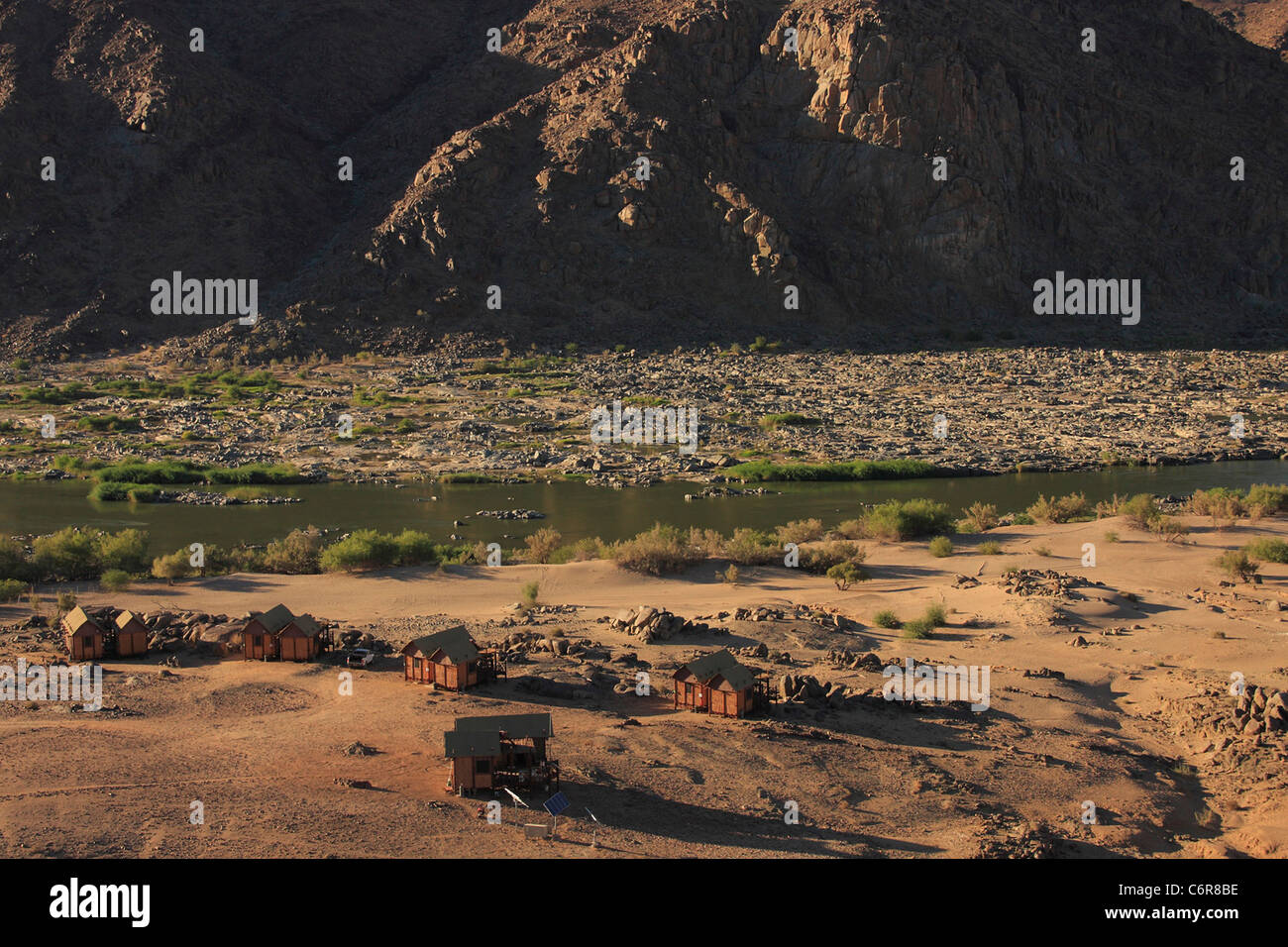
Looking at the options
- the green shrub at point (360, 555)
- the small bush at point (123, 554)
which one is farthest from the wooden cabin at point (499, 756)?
the small bush at point (123, 554)

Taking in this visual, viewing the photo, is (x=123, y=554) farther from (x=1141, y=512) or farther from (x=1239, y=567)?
(x=1141, y=512)

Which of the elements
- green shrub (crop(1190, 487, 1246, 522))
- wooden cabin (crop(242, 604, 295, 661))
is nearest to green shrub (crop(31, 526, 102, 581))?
wooden cabin (crop(242, 604, 295, 661))

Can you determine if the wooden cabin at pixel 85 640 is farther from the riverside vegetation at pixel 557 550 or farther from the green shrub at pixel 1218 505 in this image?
the green shrub at pixel 1218 505

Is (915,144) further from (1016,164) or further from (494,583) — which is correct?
(494,583)

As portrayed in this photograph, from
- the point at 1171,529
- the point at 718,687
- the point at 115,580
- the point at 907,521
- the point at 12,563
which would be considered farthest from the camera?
the point at 907,521

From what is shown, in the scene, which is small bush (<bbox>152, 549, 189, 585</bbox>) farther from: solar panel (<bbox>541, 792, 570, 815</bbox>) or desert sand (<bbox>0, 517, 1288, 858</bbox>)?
solar panel (<bbox>541, 792, 570, 815</bbox>)

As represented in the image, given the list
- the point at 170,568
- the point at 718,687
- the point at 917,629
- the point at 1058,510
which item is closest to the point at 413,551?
the point at 170,568
